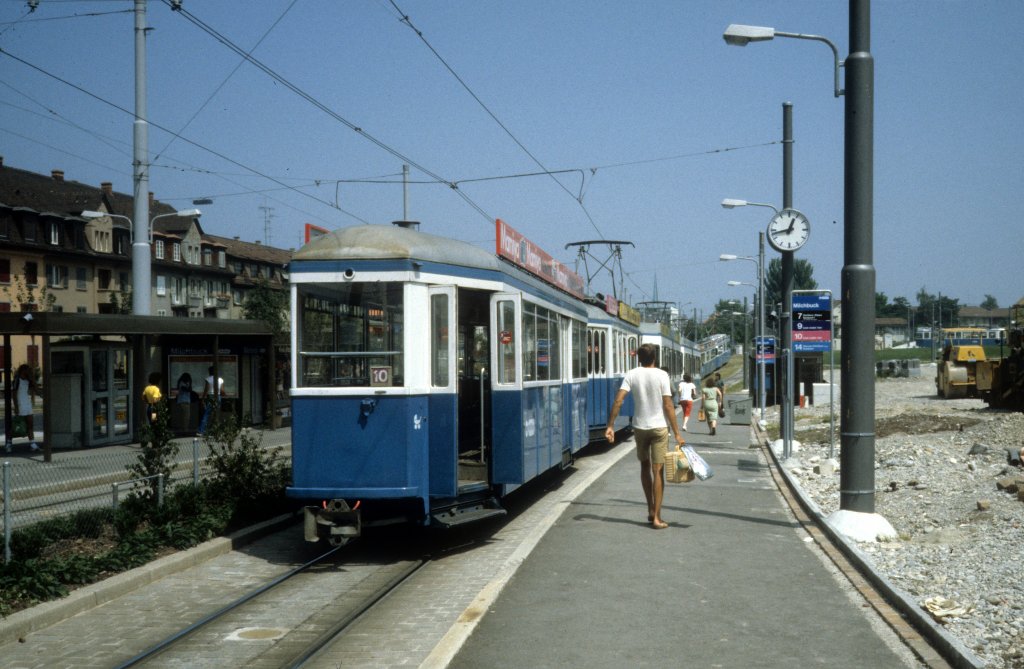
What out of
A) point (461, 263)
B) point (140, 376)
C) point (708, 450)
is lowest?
point (708, 450)

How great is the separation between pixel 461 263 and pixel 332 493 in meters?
2.62

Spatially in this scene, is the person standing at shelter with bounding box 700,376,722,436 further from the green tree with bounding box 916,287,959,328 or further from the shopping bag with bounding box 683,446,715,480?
the green tree with bounding box 916,287,959,328

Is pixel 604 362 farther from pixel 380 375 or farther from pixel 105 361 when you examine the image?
pixel 380 375

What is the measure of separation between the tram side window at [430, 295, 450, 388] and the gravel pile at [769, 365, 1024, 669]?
428 cm

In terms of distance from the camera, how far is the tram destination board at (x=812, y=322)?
66.1ft

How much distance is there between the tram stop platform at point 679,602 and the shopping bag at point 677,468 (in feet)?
→ 1.79

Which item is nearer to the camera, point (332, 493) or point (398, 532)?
point (332, 493)

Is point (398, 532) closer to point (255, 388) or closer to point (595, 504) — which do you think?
point (595, 504)

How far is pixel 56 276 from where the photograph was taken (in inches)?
2357

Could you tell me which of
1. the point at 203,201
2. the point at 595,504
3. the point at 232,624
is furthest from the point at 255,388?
the point at 232,624

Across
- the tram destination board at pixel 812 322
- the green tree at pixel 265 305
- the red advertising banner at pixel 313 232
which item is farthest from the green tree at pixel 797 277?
the red advertising banner at pixel 313 232

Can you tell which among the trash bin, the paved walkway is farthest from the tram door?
the trash bin

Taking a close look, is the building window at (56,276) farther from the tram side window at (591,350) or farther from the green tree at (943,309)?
the green tree at (943,309)

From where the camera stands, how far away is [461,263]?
10.8m
